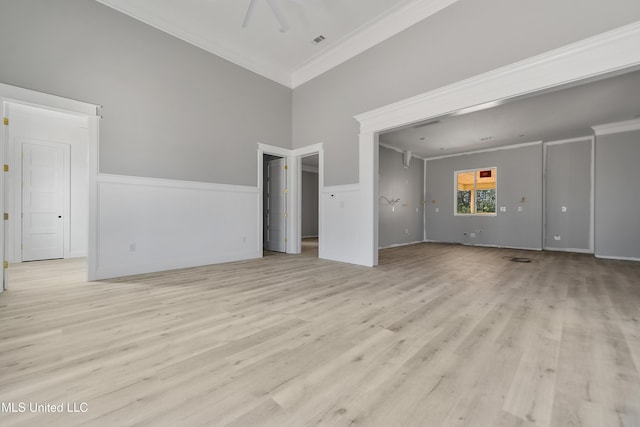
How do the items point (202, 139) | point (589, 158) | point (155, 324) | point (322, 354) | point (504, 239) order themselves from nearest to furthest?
point (322, 354), point (155, 324), point (202, 139), point (589, 158), point (504, 239)

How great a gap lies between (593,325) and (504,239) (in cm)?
672

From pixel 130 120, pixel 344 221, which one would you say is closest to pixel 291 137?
pixel 344 221

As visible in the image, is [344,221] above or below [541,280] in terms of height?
above

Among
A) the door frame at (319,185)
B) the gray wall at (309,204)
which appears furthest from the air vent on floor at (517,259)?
the gray wall at (309,204)

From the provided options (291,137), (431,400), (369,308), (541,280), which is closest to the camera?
(431,400)

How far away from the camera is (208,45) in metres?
4.96

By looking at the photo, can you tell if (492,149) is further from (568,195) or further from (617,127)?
(617,127)

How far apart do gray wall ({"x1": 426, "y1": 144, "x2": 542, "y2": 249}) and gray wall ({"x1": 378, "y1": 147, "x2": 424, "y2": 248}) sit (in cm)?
50

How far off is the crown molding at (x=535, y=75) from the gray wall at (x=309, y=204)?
7.45 meters

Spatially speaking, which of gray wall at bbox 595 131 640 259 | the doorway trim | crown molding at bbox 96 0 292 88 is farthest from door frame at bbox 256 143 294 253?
gray wall at bbox 595 131 640 259

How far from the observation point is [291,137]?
6.36m

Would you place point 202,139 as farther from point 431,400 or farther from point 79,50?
point 431,400

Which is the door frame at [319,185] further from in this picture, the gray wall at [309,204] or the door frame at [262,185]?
the gray wall at [309,204]

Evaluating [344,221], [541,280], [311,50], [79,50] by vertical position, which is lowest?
[541,280]
